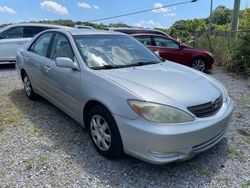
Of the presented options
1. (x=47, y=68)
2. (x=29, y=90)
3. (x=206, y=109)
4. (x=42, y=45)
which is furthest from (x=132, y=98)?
(x=29, y=90)

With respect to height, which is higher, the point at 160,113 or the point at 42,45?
the point at 42,45

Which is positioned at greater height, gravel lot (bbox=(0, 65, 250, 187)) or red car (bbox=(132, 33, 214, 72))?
red car (bbox=(132, 33, 214, 72))

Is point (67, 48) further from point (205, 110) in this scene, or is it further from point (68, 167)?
point (205, 110)

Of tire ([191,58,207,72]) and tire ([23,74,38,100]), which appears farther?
tire ([191,58,207,72])

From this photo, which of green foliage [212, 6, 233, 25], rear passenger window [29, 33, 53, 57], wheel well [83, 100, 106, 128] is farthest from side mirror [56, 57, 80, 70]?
green foliage [212, 6, 233, 25]

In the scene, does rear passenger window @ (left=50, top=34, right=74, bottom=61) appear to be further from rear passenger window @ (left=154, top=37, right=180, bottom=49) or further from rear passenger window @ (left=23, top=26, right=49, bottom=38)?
rear passenger window @ (left=23, top=26, right=49, bottom=38)

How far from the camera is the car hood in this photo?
2783 millimetres

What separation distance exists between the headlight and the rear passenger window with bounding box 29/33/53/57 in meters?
2.54

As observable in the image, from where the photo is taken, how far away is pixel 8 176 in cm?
290

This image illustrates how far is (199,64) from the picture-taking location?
29.8 ft

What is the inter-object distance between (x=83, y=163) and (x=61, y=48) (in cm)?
189

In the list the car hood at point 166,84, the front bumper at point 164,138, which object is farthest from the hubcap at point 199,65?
the front bumper at point 164,138

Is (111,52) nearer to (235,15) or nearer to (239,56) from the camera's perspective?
(239,56)

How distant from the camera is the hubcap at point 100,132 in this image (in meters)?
3.07
